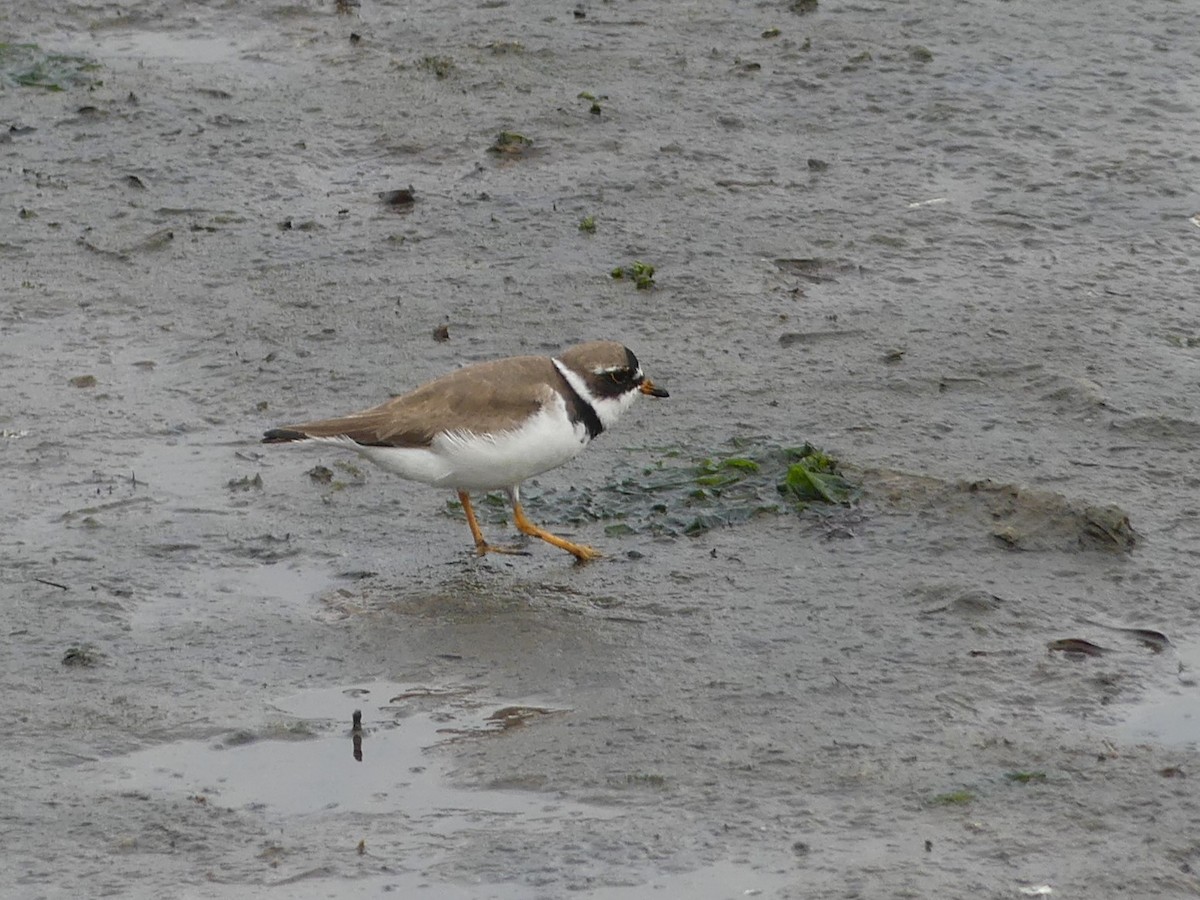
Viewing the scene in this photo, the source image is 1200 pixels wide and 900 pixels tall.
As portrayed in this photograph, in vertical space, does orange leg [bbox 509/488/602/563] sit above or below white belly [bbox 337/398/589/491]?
below

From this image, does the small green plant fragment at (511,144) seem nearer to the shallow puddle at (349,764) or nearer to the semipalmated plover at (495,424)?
the semipalmated plover at (495,424)

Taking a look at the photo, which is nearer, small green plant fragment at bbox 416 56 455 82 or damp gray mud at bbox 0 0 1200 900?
damp gray mud at bbox 0 0 1200 900

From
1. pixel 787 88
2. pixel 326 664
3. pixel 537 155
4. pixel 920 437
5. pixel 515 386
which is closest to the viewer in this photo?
pixel 326 664

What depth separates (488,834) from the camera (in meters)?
5.52

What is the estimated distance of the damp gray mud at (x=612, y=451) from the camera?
5.62 m

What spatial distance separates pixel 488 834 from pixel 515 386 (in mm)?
2244

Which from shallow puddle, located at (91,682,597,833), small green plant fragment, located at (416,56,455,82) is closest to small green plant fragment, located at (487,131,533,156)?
small green plant fragment, located at (416,56,455,82)

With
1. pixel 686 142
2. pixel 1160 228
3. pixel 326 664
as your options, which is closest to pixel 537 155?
pixel 686 142

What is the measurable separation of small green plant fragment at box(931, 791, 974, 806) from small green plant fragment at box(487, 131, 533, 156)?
5884 millimetres

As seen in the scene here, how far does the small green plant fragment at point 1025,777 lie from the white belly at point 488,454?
2.31m

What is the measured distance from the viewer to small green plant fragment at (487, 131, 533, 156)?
10.6 m

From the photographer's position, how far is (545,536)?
7.32m

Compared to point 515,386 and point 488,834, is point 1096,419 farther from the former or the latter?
point 488,834

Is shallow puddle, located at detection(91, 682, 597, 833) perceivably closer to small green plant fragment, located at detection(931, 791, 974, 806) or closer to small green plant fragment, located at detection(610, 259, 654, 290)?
small green plant fragment, located at detection(931, 791, 974, 806)
